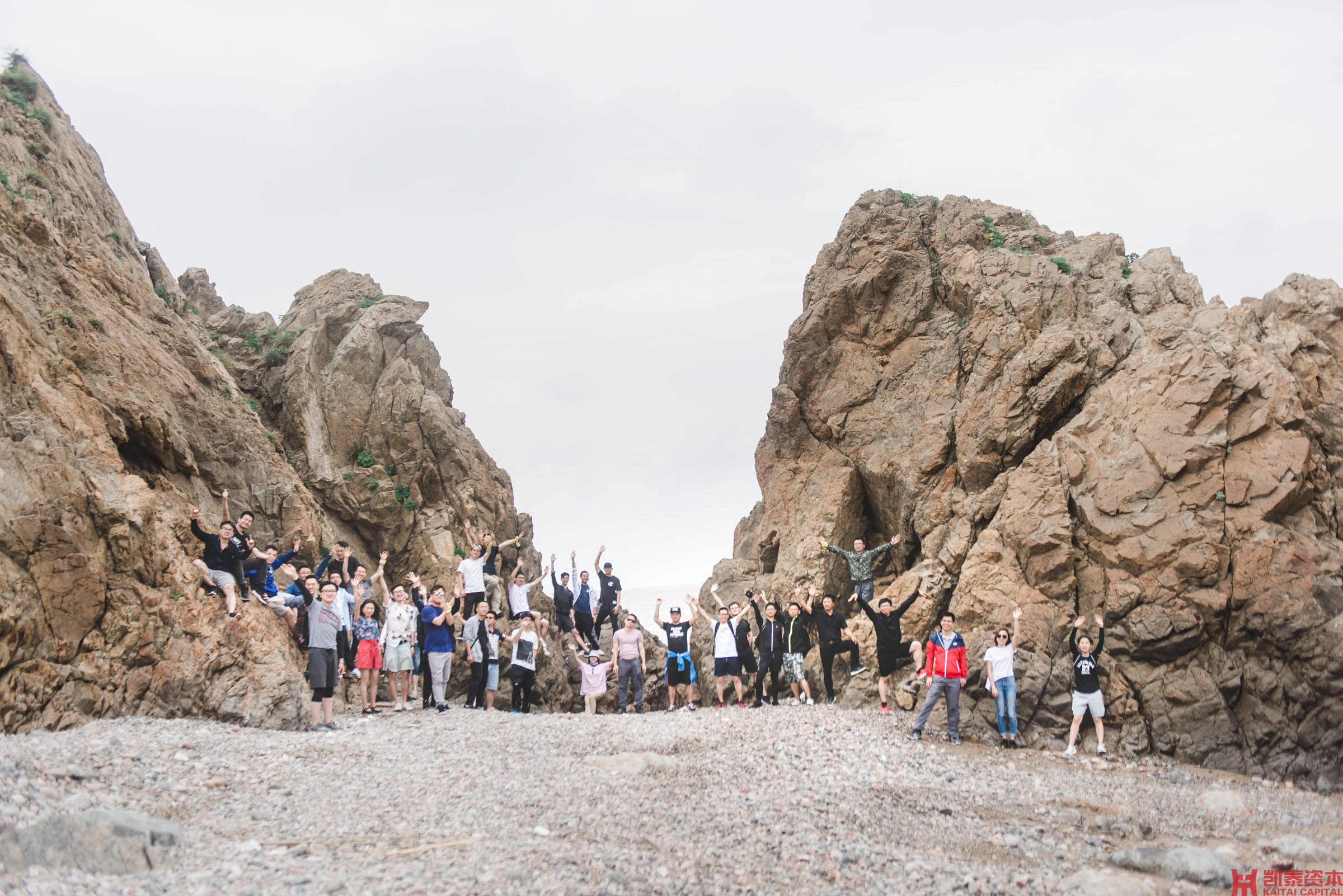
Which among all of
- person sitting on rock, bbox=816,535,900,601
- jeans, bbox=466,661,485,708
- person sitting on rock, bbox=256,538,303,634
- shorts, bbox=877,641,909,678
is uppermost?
person sitting on rock, bbox=816,535,900,601

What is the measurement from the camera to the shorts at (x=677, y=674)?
811 inches

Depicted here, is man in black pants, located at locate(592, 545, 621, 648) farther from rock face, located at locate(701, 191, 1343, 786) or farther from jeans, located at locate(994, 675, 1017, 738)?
jeans, located at locate(994, 675, 1017, 738)

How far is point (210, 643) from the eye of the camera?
49.5 feet

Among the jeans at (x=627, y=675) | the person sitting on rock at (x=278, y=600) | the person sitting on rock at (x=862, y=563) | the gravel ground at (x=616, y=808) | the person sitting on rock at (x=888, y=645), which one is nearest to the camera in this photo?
the gravel ground at (x=616, y=808)

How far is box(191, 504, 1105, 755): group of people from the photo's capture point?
16.0 metres

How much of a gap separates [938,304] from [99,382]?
2251cm

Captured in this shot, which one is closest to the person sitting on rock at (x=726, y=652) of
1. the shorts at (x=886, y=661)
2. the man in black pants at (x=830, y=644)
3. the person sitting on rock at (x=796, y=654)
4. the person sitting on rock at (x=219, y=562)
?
the person sitting on rock at (x=796, y=654)

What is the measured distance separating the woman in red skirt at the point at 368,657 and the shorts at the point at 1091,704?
14794 millimetres

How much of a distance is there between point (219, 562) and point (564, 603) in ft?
33.5

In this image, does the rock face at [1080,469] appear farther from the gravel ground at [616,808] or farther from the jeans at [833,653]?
the gravel ground at [616,808]

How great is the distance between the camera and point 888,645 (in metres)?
18.5

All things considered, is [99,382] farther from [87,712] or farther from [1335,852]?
[1335,852]

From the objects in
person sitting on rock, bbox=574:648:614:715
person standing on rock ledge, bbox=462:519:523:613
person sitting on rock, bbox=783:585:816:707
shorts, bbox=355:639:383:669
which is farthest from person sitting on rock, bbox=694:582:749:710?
shorts, bbox=355:639:383:669

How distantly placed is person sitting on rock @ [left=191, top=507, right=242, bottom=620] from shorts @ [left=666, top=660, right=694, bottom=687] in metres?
10.00
